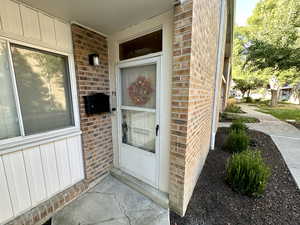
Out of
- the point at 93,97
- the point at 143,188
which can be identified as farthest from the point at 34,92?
the point at 143,188

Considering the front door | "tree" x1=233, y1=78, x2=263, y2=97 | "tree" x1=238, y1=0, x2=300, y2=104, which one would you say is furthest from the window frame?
"tree" x1=233, y1=78, x2=263, y2=97

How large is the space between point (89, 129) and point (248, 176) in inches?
106

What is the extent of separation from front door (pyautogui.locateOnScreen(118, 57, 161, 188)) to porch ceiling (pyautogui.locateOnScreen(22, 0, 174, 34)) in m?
0.57

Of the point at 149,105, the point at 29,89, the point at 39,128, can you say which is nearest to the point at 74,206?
the point at 39,128

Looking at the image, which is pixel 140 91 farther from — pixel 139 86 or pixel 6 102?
pixel 6 102

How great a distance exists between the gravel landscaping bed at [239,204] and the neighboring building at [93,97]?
0.21 meters

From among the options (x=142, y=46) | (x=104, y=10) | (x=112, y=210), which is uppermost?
(x=104, y=10)

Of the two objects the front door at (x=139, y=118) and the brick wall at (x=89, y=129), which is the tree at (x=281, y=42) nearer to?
the front door at (x=139, y=118)

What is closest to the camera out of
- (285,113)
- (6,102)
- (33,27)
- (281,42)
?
(6,102)

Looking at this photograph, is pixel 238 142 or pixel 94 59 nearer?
pixel 94 59

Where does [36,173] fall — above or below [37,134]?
below

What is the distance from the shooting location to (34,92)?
1689 mm

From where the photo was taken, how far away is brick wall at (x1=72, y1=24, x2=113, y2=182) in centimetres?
207

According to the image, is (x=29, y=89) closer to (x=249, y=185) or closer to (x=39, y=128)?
(x=39, y=128)
